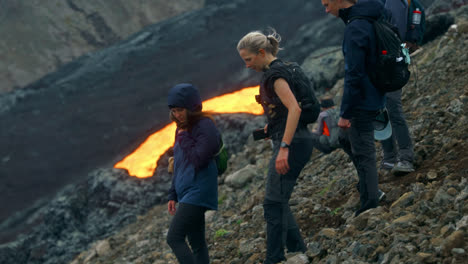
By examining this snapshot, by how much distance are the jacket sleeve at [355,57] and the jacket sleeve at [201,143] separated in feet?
3.73

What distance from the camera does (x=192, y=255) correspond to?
423 cm

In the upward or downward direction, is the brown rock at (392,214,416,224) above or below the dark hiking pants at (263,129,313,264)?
below

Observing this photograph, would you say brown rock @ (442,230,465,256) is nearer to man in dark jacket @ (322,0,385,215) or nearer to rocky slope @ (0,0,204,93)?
man in dark jacket @ (322,0,385,215)

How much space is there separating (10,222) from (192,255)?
41.8 feet

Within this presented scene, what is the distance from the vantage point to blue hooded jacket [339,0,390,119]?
13.8 ft

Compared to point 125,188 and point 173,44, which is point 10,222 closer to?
point 125,188

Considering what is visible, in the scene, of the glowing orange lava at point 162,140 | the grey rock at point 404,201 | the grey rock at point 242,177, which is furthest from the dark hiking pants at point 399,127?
the glowing orange lava at point 162,140

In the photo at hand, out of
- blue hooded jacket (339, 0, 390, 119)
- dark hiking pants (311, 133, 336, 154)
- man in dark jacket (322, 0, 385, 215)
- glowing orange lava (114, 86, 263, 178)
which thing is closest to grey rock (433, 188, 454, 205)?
man in dark jacket (322, 0, 385, 215)

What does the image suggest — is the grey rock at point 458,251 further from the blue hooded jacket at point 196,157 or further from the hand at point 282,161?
the blue hooded jacket at point 196,157

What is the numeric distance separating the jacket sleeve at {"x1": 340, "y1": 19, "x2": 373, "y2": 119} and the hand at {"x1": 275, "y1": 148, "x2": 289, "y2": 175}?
0.72 m

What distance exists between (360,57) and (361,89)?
0.29m

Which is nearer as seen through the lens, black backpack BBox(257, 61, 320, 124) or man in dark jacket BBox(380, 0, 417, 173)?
black backpack BBox(257, 61, 320, 124)

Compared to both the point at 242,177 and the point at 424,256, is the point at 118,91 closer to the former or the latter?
the point at 242,177

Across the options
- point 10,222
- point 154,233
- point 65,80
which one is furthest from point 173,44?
point 154,233
